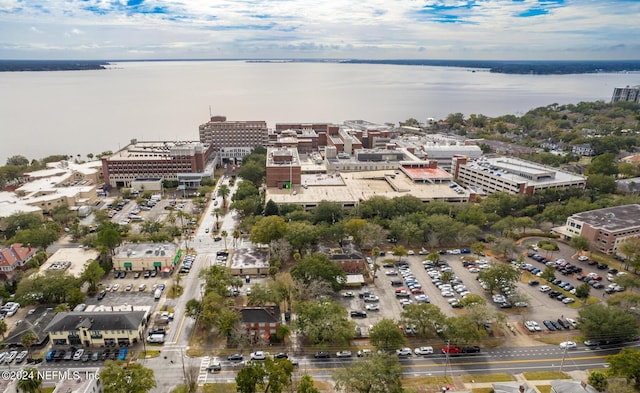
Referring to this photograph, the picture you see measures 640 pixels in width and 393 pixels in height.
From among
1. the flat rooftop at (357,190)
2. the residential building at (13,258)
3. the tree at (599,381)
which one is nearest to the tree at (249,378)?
the tree at (599,381)

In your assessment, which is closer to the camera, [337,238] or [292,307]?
[292,307]

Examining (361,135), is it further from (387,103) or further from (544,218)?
(387,103)

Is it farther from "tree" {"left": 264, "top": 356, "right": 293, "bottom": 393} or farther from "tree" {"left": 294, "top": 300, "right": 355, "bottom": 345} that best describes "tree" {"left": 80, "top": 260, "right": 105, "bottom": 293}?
"tree" {"left": 264, "top": 356, "right": 293, "bottom": 393}

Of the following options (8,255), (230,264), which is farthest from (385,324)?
(8,255)

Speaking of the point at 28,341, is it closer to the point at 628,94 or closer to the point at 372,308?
the point at 372,308

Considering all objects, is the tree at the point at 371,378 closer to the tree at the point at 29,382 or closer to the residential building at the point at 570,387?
the residential building at the point at 570,387

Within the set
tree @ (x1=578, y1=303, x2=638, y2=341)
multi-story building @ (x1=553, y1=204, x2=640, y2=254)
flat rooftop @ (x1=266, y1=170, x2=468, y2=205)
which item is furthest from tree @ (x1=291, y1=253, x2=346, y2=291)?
multi-story building @ (x1=553, y1=204, x2=640, y2=254)
